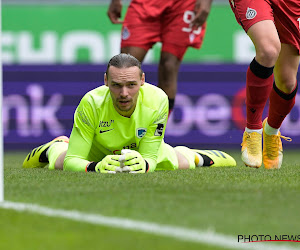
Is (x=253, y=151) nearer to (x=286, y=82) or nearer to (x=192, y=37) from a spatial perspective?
(x=286, y=82)

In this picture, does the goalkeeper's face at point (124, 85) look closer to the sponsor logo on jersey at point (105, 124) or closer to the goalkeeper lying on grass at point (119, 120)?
the goalkeeper lying on grass at point (119, 120)

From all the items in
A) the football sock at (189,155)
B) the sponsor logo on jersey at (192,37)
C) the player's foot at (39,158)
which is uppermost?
the sponsor logo on jersey at (192,37)

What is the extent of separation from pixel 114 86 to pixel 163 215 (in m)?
2.09

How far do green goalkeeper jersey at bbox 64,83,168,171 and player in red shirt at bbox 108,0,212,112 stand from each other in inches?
74.5

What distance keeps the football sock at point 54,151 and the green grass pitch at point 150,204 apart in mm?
740

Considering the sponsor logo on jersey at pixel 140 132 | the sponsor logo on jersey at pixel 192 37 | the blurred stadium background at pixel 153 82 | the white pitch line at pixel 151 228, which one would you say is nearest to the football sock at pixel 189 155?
the sponsor logo on jersey at pixel 140 132

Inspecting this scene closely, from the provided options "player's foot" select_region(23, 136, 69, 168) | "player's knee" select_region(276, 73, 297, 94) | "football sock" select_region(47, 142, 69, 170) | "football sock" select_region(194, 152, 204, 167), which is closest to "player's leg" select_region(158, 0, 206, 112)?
"football sock" select_region(194, 152, 204, 167)

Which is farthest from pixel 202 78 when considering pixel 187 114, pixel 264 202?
pixel 264 202

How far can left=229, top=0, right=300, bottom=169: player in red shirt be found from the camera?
4871 mm

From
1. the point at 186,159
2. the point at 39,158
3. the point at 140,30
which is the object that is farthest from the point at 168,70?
the point at 39,158

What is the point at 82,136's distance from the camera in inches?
201

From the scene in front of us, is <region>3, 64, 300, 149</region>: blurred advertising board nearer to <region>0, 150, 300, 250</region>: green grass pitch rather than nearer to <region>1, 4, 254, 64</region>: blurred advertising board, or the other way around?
<region>1, 4, 254, 64</region>: blurred advertising board

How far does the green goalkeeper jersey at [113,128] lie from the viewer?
5.11m

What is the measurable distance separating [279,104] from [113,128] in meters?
1.24
